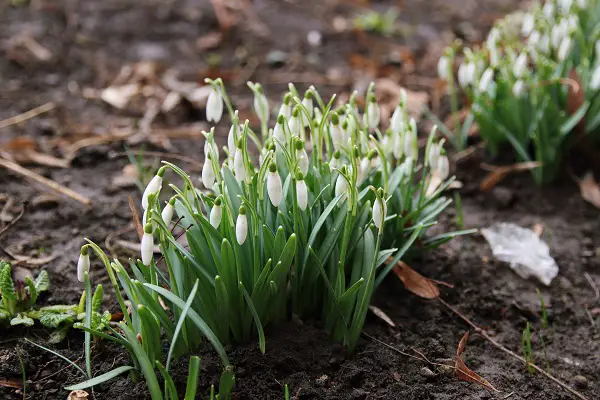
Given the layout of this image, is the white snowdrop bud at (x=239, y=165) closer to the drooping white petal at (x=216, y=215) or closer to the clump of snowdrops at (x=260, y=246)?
the clump of snowdrops at (x=260, y=246)

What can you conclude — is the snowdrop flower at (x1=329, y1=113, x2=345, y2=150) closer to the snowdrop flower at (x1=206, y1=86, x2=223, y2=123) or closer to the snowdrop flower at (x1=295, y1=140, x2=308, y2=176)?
the snowdrop flower at (x1=295, y1=140, x2=308, y2=176)

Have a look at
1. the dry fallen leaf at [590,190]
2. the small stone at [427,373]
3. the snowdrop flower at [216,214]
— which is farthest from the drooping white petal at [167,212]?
the dry fallen leaf at [590,190]

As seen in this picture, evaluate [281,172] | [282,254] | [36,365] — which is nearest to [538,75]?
[281,172]

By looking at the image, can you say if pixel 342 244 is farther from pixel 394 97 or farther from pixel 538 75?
pixel 394 97

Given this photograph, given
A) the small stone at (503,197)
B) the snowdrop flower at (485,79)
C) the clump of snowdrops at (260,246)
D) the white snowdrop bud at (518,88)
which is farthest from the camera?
the small stone at (503,197)

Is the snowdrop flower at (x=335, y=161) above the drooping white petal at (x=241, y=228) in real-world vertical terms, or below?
above
